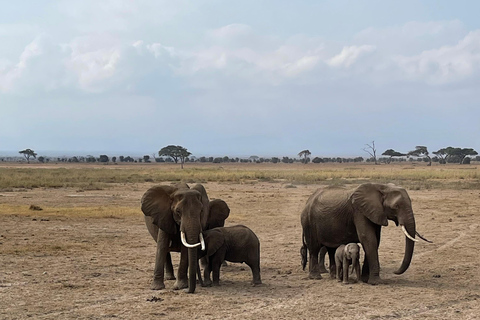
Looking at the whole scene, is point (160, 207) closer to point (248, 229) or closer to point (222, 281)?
point (248, 229)

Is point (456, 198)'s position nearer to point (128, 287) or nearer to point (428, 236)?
point (428, 236)

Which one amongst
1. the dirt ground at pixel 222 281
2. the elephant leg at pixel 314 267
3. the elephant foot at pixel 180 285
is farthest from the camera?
the elephant leg at pixel 314 267

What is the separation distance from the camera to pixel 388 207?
1072cm

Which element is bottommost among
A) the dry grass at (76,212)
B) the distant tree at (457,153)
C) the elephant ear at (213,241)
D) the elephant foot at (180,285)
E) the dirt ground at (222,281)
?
the dirt ground at (222,281)

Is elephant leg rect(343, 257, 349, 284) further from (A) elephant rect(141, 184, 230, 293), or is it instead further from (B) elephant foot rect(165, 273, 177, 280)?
(B) elephant foot rect(165, 273, 177, 280)

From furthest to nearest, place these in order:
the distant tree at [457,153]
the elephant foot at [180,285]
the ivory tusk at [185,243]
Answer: the distant tree at [457,153], the elephant foot at [180,285], the ivory tusk at [185,243]

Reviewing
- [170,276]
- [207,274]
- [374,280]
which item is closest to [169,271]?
[170,276]

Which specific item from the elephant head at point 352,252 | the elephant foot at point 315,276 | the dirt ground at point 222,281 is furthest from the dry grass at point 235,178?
the elephant head at point 352,252

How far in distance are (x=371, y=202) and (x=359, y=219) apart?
0.39 m

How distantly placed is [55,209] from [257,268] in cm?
1560

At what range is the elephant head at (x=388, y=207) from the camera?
1048 centimetres

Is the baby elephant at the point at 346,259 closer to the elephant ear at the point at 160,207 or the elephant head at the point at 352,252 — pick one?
the elephant head at the point at 352,252

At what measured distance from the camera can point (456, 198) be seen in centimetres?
3058

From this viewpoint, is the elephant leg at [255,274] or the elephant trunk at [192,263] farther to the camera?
the elephant leg at [255,274]
